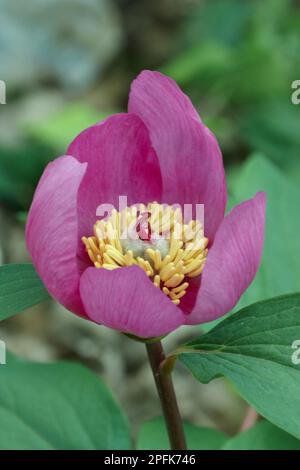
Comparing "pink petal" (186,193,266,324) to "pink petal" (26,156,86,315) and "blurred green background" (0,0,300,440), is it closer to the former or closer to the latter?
"pink petal" (26,156,86,315)

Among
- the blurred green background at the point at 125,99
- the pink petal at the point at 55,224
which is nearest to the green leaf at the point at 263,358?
the pink petal at the point at 55,224

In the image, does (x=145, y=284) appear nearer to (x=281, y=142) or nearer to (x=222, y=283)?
(x=222, y=283)

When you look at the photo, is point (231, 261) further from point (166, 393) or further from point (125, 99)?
point (125, 99)

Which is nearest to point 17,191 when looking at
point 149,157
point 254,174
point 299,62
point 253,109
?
point 253,109

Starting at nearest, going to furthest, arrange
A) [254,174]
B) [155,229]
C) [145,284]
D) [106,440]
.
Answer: [145,284] → [155,229] → [106,440] → [254,174]

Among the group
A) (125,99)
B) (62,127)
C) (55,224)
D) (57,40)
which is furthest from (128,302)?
(57,40)

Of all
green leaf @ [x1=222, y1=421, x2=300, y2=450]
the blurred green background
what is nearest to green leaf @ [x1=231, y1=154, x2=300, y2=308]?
the blurred green background
